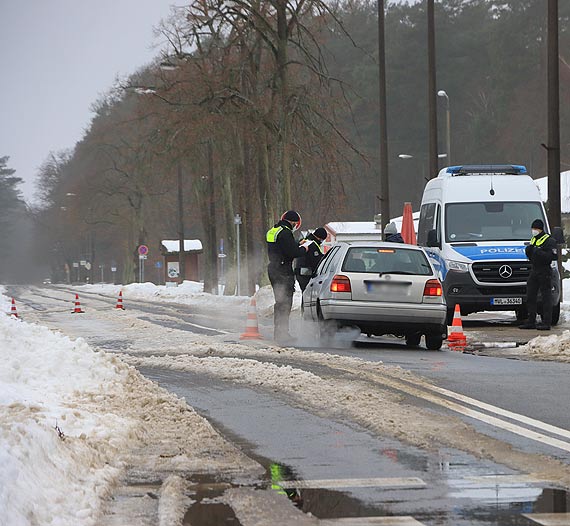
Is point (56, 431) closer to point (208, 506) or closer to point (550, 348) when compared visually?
point (208, 506)

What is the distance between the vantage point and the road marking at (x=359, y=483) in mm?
6973

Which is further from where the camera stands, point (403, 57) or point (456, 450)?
point (403, 57)

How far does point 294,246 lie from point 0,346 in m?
6.50

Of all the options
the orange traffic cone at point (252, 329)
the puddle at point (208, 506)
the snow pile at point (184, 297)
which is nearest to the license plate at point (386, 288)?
the orange traffic cone at point (252, 329)

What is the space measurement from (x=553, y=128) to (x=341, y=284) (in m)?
12.2

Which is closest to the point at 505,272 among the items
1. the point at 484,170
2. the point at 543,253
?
the point at 543,253

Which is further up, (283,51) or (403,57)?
(403,57)

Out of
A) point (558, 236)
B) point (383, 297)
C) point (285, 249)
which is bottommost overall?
point (383, 297)

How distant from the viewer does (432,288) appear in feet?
59.0

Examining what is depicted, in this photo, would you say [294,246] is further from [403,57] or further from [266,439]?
[403,57]

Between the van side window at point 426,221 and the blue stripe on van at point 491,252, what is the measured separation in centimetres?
120

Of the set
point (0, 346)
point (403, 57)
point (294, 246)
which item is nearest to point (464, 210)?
point (294, 246)

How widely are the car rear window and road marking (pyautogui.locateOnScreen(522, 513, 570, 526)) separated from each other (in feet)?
39.3

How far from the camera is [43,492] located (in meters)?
6.33
